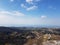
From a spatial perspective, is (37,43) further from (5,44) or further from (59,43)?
(5,44)

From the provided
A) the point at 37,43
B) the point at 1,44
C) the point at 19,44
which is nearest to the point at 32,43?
the point at 37,43

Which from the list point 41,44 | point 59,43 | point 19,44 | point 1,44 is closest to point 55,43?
point 59,43

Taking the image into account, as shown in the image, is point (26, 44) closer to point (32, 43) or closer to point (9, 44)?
point (32, 43)

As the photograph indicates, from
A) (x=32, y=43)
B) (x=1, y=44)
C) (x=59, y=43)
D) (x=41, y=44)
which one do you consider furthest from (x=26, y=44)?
(x=59, y=43)

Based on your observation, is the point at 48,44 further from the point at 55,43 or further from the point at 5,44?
the point at 5,44

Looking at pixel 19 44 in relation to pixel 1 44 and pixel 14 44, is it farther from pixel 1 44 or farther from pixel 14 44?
pixel 1 44
